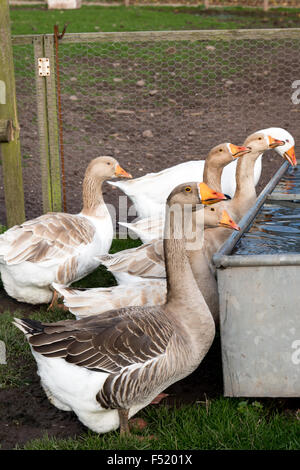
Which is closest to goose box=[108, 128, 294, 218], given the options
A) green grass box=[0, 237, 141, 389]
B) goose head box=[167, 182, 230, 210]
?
green grass box=[0, 237, 141, 389]

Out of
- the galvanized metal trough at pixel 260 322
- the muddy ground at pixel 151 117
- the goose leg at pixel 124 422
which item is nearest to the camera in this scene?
the galvanized metal trough at pixel 260 322

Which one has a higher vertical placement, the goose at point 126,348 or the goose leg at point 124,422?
the goose at point 126,348

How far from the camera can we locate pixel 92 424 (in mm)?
3402

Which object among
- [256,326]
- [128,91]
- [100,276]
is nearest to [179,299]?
[256,326]

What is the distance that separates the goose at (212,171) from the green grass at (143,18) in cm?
1307

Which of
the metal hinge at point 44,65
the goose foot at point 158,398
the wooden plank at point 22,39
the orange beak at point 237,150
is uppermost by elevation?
the wooden plank at point 22,39

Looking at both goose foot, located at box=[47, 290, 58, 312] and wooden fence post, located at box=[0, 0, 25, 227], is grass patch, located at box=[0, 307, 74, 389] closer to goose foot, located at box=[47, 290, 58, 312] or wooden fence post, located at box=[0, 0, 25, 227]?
goose foot, located at box=[47, 290, 58, 312]

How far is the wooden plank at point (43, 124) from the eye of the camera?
6.07m

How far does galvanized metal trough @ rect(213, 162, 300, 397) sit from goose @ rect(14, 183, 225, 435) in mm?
238

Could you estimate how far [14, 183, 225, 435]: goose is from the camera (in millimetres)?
Result: 3256

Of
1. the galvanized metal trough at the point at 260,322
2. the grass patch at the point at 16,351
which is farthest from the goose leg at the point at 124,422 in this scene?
the grass patch at the point at 16,351

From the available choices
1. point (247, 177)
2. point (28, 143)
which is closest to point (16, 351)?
point (247, 177)

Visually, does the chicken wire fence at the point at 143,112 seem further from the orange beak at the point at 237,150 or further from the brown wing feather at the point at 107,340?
the brown wing feather at the point at 107,340

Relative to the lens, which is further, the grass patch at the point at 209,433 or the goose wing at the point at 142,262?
the goose wing at the point at 142,262
